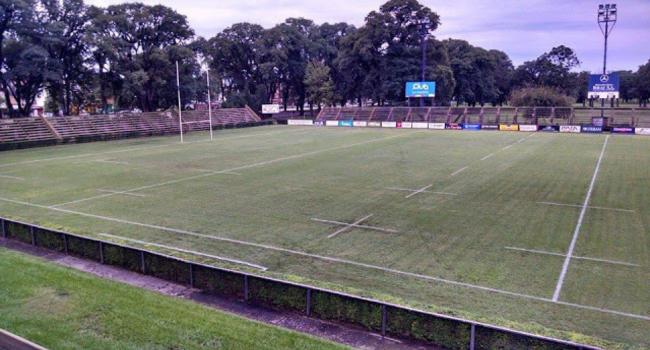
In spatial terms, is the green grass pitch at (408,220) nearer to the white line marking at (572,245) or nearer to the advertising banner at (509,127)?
the white line marking at (572,245)

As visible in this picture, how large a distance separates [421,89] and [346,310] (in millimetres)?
55780

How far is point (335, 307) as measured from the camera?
8.38m

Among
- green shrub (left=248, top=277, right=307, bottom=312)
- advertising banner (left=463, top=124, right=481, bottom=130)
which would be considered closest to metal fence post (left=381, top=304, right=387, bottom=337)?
green shrub (left=248, top=277, right=307, bottom=312)

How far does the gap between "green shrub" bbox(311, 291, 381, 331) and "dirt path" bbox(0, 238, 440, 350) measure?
0.40 feet

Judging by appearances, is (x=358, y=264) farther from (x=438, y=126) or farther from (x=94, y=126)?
(x=438, y=126)

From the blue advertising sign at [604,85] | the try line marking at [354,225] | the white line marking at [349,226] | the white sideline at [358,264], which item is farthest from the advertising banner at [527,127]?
the white sideline at [358,264]

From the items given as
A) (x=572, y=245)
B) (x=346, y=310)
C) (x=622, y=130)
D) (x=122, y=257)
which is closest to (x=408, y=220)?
(x=572, y=245)

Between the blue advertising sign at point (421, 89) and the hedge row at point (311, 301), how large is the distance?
53442 mm

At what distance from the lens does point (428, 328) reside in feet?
24.8

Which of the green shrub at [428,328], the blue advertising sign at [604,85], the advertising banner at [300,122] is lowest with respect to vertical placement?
the green shrub at [428,328]

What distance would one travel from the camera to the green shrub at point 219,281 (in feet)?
31.2

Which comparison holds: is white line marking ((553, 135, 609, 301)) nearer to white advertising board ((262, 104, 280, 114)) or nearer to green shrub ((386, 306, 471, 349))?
green shrub ((386, 306, 471, 349))

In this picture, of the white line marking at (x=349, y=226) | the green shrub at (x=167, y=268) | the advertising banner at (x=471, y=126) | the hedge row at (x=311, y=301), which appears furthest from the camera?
the advertising banner at (x=471, y=126)

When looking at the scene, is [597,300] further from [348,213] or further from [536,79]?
[536,79]
